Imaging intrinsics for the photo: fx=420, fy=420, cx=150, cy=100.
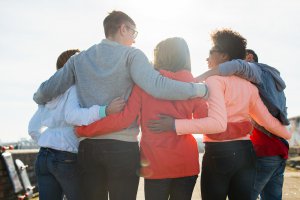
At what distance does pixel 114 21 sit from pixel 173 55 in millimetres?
501

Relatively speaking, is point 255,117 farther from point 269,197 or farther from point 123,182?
point 123,182

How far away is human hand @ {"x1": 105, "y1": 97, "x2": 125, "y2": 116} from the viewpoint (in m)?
2.87

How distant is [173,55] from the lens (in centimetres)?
301

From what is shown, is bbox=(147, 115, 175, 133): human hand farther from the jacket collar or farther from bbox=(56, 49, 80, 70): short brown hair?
bbox=(56, 49, 80, 70): short brown hair

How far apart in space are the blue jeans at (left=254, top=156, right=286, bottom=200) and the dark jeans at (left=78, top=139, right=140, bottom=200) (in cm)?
119

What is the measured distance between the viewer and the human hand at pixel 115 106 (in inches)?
113

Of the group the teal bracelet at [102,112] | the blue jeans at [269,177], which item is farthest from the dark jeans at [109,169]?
the blue jeans at [269,177]

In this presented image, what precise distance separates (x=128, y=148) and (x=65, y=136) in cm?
64

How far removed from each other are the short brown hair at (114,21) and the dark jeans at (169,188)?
1.11 metres

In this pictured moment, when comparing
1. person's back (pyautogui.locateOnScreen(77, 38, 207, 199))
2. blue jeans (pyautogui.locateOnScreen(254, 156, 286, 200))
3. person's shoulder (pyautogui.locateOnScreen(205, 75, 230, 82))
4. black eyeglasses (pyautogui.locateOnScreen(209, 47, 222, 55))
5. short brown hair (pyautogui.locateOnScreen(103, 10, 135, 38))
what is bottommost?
blue jeans (pyautogui.locateOnScreen(254, 156, 286, 200))

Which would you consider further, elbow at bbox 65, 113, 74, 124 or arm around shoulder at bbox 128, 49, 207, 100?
elbow at bbox 65, 113, 74, 124

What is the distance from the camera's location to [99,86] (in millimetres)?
2982

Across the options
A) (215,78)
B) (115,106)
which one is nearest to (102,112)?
(115,106)

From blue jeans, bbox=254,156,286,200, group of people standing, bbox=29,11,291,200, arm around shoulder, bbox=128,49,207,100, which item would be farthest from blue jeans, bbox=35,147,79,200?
blue jeans, bbox=254,156,286,200
